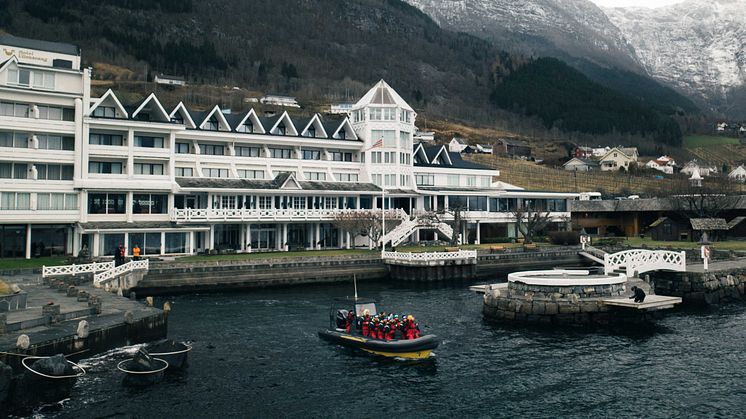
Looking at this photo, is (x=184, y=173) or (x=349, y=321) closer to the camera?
(x=349, y=321)

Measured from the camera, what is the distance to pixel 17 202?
61.8 meters

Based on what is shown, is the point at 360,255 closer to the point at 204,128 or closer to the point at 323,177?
the point at 323,177

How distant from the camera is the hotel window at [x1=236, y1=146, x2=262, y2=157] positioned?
78.2 m

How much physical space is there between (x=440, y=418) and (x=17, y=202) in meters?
54.5

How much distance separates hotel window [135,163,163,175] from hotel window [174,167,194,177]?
2.82 metres

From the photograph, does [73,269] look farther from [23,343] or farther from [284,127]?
[284,127]

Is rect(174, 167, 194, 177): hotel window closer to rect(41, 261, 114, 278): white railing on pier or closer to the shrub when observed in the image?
rect(41, 261, 114, 278): white railing on pier

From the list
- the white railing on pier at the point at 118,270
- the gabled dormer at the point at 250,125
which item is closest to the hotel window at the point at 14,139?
A: the white railing on pier at the point at 118,270

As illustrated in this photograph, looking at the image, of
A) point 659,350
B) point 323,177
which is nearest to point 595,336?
point 659,350

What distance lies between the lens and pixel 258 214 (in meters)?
71.0

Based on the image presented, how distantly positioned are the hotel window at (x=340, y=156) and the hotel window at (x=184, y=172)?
19625 mm

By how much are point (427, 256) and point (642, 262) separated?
2117 centimetres

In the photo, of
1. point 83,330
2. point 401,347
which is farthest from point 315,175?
point 83,330

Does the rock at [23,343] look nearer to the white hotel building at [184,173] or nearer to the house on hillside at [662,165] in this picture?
the white hotel building at [184,173]
